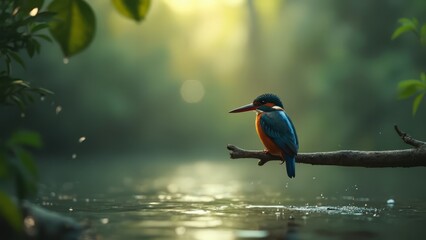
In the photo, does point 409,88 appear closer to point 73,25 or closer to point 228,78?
point 73,25

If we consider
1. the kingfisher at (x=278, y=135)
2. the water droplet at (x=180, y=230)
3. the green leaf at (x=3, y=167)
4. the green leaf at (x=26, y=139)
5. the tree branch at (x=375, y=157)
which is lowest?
the water droplet at (x=180, y=230)

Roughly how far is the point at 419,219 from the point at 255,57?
132 feet

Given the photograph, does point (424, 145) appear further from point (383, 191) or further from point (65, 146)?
point (65, 146)

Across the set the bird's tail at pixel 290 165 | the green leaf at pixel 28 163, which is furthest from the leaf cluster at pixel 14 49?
the bird's tail at pixel 290 165

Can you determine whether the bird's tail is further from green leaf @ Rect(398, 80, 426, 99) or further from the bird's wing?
green leaf @ Rect(398, 80, 426, 99)

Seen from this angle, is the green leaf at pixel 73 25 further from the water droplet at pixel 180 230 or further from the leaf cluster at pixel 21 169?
the water droplet at pixel 180 230

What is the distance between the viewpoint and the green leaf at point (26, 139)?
228 cm

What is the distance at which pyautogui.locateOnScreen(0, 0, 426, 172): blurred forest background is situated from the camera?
25.2m

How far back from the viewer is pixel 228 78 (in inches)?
2554

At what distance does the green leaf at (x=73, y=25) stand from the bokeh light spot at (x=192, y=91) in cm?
5129

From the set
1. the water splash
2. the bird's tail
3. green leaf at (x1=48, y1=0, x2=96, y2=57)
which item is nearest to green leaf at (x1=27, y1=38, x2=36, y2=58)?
green leaf at (x1=48, y1=0, x2=96, y2=57)

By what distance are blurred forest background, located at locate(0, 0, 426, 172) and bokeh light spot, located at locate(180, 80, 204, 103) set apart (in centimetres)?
23

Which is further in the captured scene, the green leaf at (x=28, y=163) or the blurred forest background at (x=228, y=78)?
the blurred forest background at (x=228, y=78)

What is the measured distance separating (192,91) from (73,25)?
5984 centimetres
